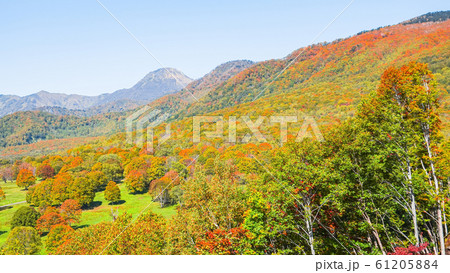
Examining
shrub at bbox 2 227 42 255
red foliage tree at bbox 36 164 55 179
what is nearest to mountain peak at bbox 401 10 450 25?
red foliage tree at bbox 36 164 55 179

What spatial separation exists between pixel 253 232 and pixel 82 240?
1612 cm

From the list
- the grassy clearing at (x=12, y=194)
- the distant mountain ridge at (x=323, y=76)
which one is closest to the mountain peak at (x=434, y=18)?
the distant mountain ridge at (x=323, y=76)

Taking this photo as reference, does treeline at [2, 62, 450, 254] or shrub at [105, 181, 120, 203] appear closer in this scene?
treeline at [2, 62, 450, 254]

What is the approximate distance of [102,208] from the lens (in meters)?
43.3

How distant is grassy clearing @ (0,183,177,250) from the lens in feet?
119

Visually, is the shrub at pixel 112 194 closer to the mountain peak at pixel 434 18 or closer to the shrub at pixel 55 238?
the shrub at pixel 55 238

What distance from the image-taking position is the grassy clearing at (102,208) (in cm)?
3638

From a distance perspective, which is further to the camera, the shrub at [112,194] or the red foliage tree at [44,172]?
the red foliage tree at [44,172]

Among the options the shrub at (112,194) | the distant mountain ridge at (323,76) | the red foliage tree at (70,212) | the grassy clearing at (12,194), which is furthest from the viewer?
the distant mountain ridge at (323,76)

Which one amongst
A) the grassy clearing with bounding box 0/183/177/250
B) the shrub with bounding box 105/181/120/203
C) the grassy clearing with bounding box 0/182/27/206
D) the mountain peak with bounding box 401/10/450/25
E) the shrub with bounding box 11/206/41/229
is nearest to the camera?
the shrub with bounding box 11/206/41/229

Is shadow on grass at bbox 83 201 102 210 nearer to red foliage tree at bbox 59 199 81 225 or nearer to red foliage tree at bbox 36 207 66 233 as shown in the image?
red foliage tree at bbox 59 199 81 225

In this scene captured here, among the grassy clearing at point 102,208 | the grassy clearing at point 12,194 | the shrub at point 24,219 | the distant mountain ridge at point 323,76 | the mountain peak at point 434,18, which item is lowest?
the grassy clearing at point 12,194

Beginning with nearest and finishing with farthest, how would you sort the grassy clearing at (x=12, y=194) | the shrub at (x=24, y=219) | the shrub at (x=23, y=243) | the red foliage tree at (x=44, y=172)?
1. the shrub at (x=23, y=243)
2. the shrub at (x=24, y=219)
3. the grassy clearing at (x=12, y=194)
4. the red foliage tree at (x=44, y=172)
